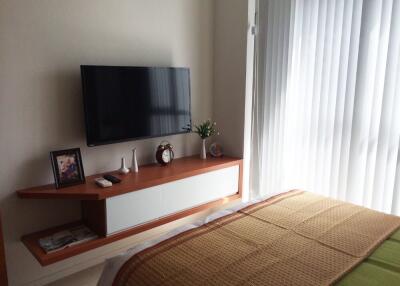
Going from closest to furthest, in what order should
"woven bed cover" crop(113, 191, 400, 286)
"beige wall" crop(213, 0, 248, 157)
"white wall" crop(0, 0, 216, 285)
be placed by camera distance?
"woven bed cover" crop(113, 191, 400, 286)
"white wall" crop(0, 0, 216, 285)
"beige wall" crop(213, 0, 248, 157)

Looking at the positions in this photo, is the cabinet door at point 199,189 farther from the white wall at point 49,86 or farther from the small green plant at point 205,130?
the white wall at point 49,86

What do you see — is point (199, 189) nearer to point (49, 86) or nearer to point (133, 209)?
point (133, 209)

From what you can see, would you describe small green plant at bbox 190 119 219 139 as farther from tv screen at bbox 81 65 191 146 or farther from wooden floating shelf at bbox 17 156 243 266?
wooden floating shelf at bbox 17 156 243 266

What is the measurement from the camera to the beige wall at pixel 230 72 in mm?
2996

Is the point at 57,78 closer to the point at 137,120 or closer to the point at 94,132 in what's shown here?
the point at 94,132

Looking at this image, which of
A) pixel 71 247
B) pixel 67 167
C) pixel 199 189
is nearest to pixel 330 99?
pixel 199 189

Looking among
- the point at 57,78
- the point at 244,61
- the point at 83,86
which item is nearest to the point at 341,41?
the point at 244,61

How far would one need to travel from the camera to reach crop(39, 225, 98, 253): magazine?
202cm

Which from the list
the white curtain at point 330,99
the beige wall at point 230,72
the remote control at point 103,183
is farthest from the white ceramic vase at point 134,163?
the white curtain at point 330,99

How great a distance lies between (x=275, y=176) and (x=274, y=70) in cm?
97

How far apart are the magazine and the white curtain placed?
169cm

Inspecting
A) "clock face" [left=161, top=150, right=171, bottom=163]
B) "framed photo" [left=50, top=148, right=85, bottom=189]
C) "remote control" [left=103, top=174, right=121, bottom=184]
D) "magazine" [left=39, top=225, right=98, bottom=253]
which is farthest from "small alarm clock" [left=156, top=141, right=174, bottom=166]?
"magazine" [left=39, top=225, right=98, bottom=253]

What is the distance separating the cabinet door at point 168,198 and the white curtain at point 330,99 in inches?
17.9

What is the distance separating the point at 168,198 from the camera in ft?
8.20
